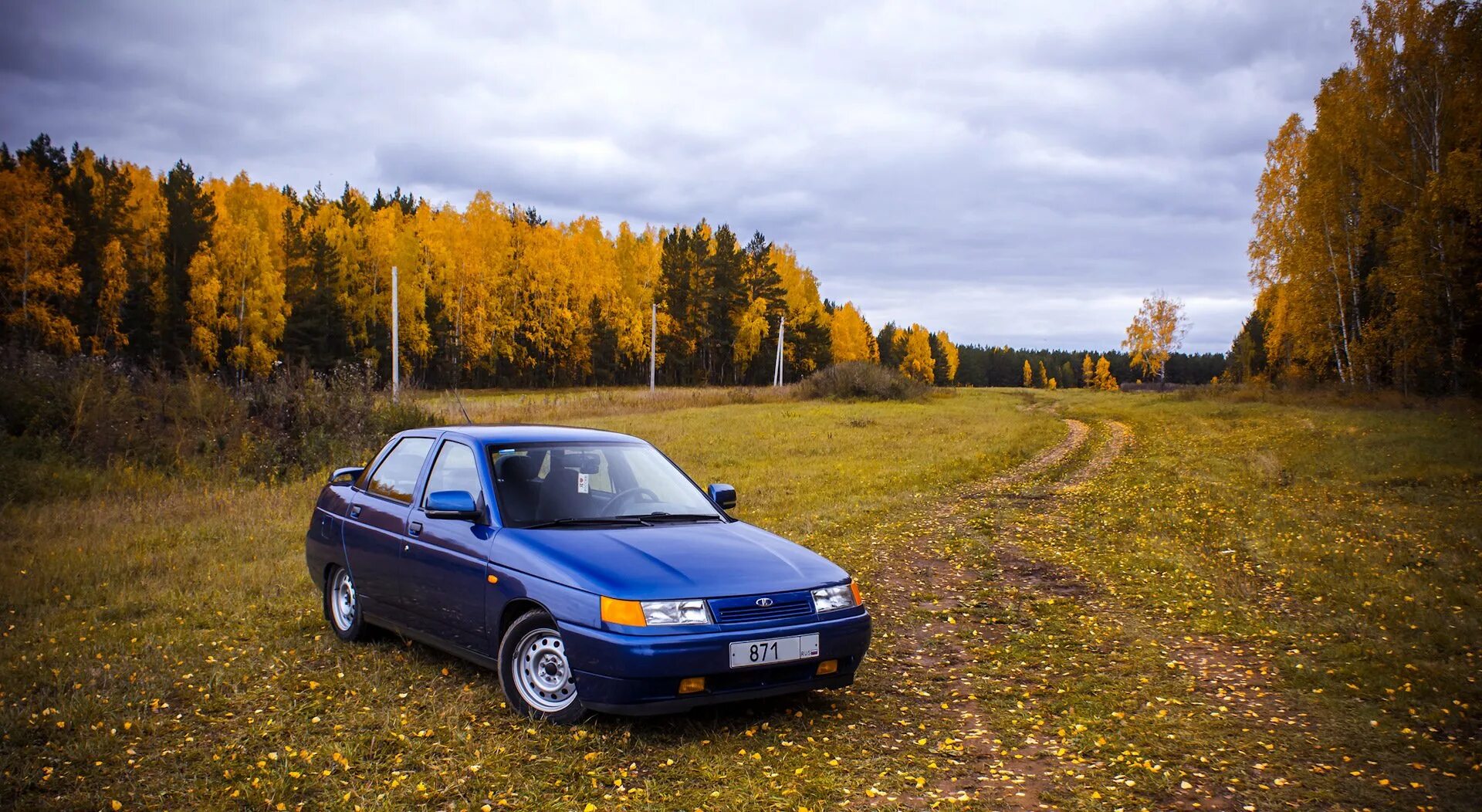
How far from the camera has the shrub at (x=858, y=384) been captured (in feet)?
157

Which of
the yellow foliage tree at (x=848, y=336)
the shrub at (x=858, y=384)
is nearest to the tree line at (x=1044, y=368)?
the yellow foliage tree at (x=848, y=336)

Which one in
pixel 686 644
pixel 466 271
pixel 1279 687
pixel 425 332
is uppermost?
pixel 466 271

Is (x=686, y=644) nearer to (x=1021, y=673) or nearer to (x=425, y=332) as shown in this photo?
(x=1021, y=673)

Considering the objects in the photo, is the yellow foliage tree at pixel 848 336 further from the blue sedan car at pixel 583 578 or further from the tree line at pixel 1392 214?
the blue sedan car at pixel 583 578

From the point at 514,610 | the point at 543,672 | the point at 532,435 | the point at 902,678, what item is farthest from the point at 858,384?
the point at 543,672

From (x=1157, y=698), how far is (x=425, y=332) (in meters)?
54.1

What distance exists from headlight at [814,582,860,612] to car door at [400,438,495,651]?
1.88 m

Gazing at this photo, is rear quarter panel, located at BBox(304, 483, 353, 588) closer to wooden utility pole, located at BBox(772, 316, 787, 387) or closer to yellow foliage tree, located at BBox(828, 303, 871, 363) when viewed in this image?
wooden utility pole, located at BBox(772, 316, 787, 387)

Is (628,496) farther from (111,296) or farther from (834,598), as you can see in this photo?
(111,296)

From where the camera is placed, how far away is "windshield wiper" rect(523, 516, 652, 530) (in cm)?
550

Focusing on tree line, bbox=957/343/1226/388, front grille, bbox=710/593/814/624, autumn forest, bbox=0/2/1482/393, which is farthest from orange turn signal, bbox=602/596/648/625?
tree line, bbox=957/343/1226/388

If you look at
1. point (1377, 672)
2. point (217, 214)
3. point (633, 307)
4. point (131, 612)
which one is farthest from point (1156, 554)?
point (633, 307)

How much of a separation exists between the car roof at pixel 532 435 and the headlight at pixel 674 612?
187cm

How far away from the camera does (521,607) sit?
17.0 ft
